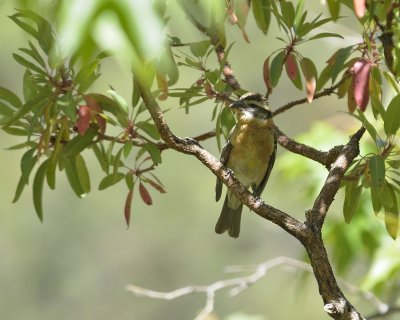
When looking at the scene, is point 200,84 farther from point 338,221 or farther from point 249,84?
point 249,84

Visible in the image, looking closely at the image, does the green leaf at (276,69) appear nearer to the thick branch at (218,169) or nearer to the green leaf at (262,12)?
the green leaf at (262,12)

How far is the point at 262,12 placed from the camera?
114 inches

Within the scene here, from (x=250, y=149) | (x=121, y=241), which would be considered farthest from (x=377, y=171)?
(x=121, y=241)

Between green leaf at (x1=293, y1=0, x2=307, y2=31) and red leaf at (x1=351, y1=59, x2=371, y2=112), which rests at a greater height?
green leaf at (x1=293, y1=0, x2=307, y2=31)

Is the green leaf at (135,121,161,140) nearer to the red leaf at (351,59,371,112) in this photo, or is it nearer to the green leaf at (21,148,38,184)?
the green leaf at (21,148,38,184)

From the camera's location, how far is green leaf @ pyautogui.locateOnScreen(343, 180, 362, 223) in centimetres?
278

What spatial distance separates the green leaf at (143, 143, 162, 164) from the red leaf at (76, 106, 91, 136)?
0.83 feet

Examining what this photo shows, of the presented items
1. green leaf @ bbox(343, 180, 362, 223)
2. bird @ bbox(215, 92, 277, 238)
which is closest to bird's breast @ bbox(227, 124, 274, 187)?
bird @ bbox(215, 92, 277, 238)

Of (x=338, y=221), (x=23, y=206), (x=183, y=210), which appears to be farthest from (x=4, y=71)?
(x=338, y=221)

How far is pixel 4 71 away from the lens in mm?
16938

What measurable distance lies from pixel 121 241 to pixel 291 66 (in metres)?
15.8

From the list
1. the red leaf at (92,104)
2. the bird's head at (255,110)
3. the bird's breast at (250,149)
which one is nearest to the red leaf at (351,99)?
the red leaf at (92,104)

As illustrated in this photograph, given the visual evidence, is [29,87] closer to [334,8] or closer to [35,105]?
[35,105]

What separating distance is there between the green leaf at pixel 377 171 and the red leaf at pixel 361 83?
24 centimetres
